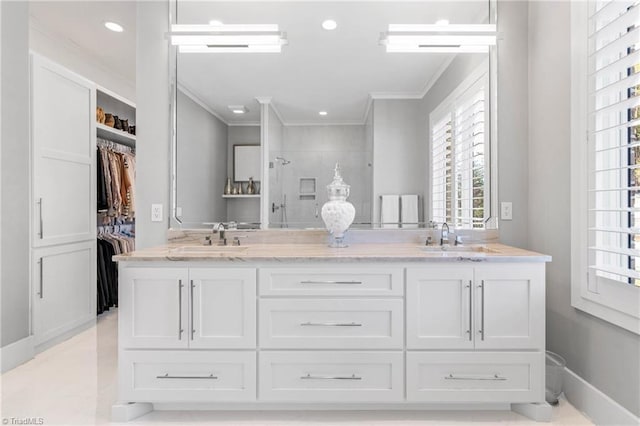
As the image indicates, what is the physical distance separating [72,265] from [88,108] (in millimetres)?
1418

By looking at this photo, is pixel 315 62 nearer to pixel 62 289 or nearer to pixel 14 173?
pixel 14 173

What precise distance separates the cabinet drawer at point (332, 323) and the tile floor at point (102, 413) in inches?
16.0

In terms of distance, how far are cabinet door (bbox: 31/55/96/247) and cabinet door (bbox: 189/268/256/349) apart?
1812 millimetres

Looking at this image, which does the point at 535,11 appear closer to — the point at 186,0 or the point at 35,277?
the point at 186,0

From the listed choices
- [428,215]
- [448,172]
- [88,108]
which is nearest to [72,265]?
[88,108]

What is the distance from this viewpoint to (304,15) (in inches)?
92.5

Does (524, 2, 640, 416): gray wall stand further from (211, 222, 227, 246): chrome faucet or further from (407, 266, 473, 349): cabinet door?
(211, 222, 227, 246): chrome faucet

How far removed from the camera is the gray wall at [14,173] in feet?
7.99

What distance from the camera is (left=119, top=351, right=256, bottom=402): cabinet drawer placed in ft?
5.94

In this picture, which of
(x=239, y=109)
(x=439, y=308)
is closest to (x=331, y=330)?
(x=439, y=308)

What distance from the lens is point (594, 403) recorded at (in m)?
1.80

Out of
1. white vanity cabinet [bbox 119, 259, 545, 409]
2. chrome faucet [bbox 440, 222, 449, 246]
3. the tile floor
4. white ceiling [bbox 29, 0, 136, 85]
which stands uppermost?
white ceiling [bbox 29, 0, 136, 85]

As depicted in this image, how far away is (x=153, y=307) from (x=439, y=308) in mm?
1449

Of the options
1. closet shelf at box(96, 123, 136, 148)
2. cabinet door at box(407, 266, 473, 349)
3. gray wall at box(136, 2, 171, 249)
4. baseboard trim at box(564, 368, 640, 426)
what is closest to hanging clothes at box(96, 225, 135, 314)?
closet shelf at box(96, 123, 136, 148)
